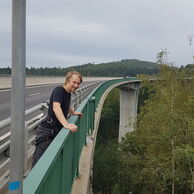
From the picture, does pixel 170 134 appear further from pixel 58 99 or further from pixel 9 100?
pixel 58 99

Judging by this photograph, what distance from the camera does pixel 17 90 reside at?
3.80 feet

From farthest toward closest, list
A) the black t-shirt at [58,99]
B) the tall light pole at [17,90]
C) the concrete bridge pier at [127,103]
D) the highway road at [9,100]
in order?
1. the concrete bridge pier at [127,103]
2. the highway road at [9,100]
3. the black t-shirt at [58,99]
4. the tall light pole at [17,90]

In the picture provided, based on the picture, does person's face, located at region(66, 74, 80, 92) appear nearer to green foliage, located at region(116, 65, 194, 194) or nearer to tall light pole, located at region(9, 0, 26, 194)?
tall light pole, located at region(9, 0, 26, 194)

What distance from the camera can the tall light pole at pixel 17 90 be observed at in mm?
1164

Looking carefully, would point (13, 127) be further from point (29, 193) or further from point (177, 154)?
point (177, 154)

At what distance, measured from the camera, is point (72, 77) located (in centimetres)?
358

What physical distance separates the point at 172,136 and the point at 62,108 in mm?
11805

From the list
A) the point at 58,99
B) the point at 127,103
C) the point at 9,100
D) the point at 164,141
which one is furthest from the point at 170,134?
the point at 127,103

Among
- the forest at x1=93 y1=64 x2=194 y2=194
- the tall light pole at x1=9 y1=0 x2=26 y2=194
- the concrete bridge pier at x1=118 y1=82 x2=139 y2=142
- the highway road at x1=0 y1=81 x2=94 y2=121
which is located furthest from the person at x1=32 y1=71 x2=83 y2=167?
the concrete bridge pier at x1=118 y1=82 x2=139 y2=142

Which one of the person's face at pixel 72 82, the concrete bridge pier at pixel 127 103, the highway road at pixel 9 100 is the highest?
the person's face at pixel 72 82

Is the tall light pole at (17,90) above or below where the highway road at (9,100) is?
above

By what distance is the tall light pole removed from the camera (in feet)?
3.82

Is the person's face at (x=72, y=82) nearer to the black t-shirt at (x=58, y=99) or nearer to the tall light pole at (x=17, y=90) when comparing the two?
the black t-shirt at (x=58, y=99)

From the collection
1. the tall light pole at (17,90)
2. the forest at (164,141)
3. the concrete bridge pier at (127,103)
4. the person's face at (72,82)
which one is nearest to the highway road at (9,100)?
the forest at (164,141)
